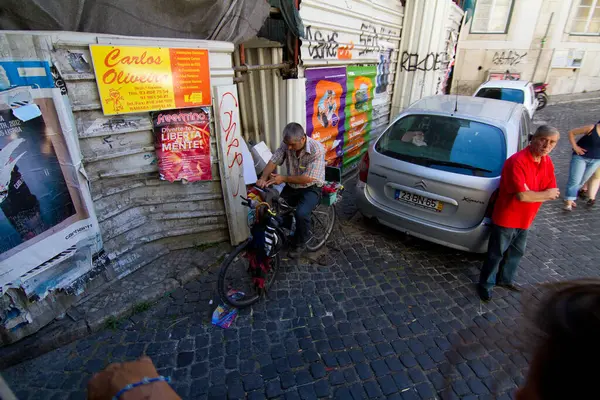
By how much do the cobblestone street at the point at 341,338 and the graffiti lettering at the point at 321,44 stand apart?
3.19 meters

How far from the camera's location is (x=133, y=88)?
10.00 ft

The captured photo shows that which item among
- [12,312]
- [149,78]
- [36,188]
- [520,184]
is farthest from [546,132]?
[12,312]

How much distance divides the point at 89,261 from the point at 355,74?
5.79m

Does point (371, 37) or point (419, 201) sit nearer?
point (419, 201)

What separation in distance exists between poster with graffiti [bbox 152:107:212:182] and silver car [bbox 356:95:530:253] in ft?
7.02

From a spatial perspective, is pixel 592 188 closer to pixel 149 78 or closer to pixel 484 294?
pixel 484 294

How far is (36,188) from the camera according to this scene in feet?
8.70

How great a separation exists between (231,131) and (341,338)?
2.62 meters

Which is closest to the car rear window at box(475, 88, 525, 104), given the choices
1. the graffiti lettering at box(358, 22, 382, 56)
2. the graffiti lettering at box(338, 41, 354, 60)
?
the graffiti lettering at box(358, 22, 382, 56)

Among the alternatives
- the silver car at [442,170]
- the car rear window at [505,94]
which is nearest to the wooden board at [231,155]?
the silver car at [442,170]

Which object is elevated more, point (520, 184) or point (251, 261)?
point (520, 184)

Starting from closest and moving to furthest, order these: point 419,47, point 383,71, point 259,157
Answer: point 259,157, point 383,71, point 419,47

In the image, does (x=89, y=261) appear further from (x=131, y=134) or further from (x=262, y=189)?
(x=262, y=189)

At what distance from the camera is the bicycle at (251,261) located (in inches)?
128
